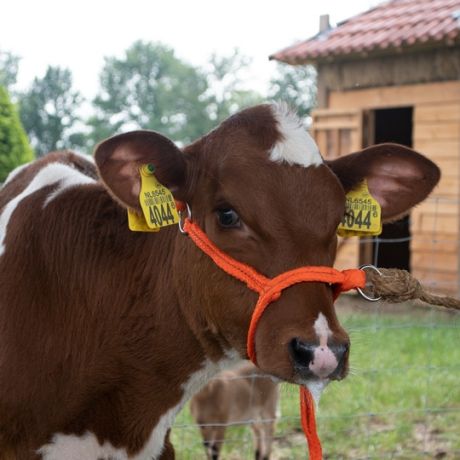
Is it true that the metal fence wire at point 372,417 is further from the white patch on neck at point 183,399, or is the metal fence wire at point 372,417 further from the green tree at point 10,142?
the green tree at point 10,142

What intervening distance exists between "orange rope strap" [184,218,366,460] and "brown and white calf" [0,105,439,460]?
26 mm

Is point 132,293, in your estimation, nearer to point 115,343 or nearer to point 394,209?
point 115,343

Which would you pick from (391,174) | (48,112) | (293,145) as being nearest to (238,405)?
(391,174)

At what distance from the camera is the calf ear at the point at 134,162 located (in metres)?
2.77

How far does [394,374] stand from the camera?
6.93 m

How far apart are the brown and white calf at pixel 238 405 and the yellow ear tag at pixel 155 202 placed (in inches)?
109

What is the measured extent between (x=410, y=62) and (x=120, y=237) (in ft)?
30.1

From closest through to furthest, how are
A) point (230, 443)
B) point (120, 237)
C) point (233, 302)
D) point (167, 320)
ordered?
point (233, 302) → point (167, 320) → point (120, 237) → point (230, 443)

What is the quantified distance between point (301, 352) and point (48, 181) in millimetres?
1501

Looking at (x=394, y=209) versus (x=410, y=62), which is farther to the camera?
(x=410, y=62)

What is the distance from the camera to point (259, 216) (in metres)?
2.58

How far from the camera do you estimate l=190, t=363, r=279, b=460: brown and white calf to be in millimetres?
5391

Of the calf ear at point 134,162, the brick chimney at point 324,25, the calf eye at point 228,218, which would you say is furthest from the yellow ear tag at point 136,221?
the brick chimney at point 324,25

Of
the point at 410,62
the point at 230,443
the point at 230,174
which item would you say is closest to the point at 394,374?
the point at 230,443
